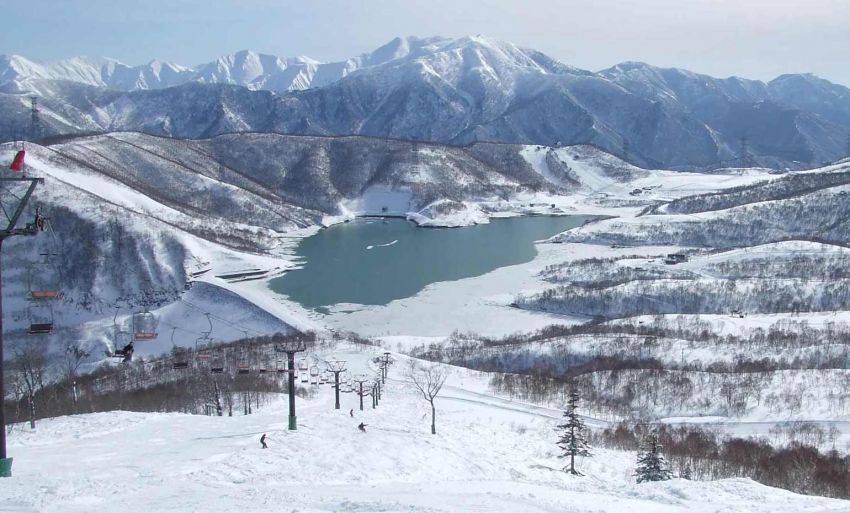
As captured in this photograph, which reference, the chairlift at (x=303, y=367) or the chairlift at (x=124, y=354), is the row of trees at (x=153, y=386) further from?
the chairlift at (x=303, y=367)

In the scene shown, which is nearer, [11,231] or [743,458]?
[11,231]

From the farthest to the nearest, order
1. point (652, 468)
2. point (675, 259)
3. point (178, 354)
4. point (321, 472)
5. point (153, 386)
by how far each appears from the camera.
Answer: point (675, 259) < point (178, 354) < point (153, 386) < point (652, 468) < point (321, 472)

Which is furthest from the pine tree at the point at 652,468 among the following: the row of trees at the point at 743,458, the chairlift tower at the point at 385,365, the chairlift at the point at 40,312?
the chairlift at the point at 40,312

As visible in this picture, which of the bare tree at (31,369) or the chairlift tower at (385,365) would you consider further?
the chairlift tower at (385,365)

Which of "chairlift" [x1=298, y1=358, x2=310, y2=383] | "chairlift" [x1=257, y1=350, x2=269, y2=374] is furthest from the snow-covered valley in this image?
"chairlift" [x1=257, y1=350, x2=269, y2=374]

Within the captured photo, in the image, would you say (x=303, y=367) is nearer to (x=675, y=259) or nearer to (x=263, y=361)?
(x=263, y=361)

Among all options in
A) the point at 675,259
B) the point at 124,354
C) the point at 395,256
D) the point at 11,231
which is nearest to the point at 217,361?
the point at 124,354

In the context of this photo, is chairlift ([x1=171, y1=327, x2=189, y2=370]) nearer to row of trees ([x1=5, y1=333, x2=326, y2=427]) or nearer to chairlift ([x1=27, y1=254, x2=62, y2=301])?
row of trees ([x1=5, y1=333, x2=326, y2=427])

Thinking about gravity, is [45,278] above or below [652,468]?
above
